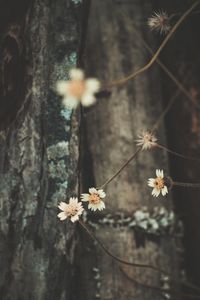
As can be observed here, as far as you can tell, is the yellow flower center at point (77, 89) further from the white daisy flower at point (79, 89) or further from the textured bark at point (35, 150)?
the textured bark at point (35, 150)

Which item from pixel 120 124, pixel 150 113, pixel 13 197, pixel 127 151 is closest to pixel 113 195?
pixel 127 151

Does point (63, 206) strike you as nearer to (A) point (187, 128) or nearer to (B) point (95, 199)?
(B) point (95, 199)

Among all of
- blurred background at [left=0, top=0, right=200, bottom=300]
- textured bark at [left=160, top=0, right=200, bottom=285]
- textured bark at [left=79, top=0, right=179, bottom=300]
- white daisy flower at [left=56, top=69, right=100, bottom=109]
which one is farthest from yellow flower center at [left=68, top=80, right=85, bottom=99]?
textured bark at [left=160, top=0, right=200, bottom=285]

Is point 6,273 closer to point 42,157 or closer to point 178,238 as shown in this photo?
point 42,157

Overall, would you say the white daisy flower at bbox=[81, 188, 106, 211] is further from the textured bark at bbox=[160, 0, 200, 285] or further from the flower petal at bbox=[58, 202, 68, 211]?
the textured bark at bbox=[160, 0, 200, 285]

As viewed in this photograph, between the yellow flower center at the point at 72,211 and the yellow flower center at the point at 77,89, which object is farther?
the yellow flower center at the point at 72,211

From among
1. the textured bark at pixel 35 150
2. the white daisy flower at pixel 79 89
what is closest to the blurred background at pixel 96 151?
the textured bark at pixel 35 150
